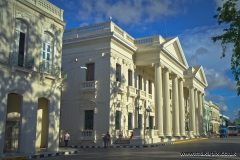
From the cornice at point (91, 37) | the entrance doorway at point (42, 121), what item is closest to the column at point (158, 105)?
the cornice at point (91, 37)

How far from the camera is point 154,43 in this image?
95.0 ft

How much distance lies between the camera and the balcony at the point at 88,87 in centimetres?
2489

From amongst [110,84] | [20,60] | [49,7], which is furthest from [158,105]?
[20,60]

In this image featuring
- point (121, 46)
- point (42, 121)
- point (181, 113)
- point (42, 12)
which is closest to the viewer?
point (42, 12)

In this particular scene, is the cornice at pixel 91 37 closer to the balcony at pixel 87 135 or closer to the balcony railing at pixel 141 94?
the balcony railing at pixel 141 94

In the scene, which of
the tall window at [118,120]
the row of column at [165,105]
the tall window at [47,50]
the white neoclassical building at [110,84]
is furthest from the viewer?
the row of column at [165,105]

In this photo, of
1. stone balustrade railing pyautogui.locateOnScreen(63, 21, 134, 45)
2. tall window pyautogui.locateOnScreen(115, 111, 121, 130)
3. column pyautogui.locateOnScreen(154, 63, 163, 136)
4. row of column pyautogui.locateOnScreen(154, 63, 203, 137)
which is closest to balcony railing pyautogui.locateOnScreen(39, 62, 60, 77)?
stone balustrade railing pyautogui.locateOnScreen(63, 21, 134, 45)

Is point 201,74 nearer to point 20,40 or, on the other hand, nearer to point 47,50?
point 47,50

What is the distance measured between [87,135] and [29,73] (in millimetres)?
11239

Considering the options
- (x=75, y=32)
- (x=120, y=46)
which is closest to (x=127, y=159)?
(x=120, y=46)

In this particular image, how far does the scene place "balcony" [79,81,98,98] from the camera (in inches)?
980

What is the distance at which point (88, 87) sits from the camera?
25250mm

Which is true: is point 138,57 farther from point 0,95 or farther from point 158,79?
point 0,95

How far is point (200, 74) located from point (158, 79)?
2357cm
